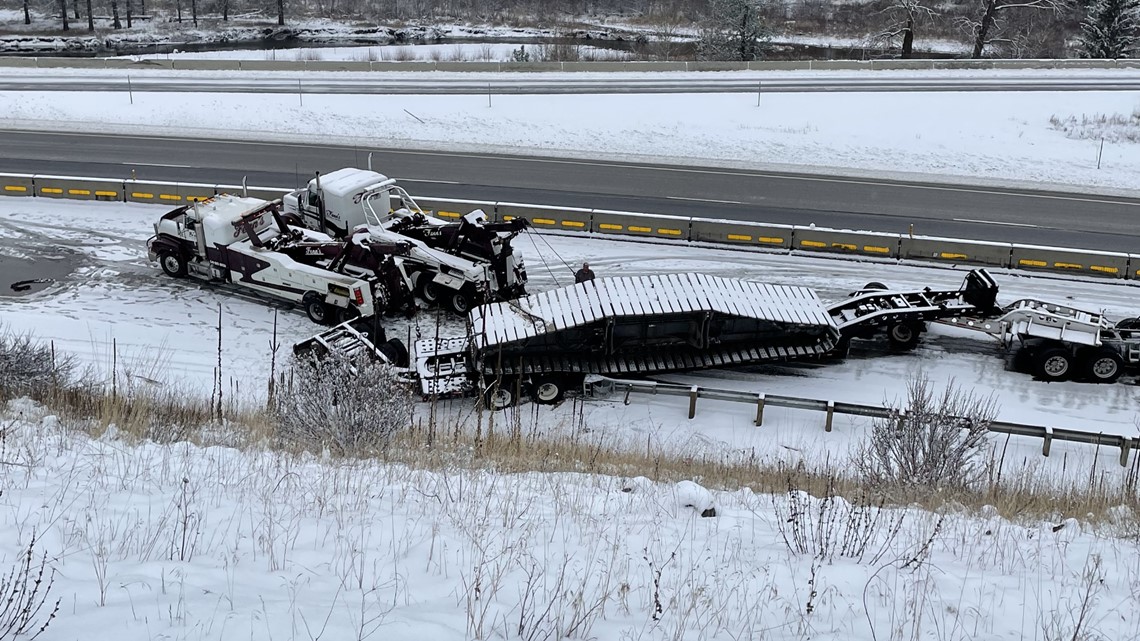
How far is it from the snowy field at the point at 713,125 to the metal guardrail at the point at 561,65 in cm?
460

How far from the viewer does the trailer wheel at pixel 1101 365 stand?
48.5 feet

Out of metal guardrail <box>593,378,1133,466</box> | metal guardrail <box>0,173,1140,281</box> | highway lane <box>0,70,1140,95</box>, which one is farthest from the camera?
highway lane <box>0,70,1140,95</box>

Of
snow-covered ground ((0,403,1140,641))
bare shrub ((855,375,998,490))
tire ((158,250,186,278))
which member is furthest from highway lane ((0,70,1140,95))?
snow-covered ground ((0,403,1140,641))

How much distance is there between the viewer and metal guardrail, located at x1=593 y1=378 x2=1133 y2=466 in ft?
41.1

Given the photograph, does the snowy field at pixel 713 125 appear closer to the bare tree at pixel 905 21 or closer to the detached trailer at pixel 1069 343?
the bare tree at pixel 905 21

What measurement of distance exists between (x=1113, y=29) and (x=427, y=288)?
4265cm

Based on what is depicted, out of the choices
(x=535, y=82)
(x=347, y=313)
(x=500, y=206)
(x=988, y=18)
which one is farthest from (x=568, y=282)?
(x=988, y=18)

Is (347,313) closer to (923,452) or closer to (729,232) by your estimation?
(729,232)

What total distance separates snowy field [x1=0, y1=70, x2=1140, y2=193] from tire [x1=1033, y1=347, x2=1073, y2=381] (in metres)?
15.4

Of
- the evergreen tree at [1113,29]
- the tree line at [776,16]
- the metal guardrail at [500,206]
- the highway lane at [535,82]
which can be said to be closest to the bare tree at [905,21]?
the tree line at [776,16]

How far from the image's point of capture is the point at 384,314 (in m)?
17.0

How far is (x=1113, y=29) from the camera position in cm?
4525

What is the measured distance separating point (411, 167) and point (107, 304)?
12876mm

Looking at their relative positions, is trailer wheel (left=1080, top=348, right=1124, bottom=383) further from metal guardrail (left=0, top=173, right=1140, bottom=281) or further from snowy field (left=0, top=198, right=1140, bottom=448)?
metal guardrail (left=0, top=173, right=1140, bottom=281)
